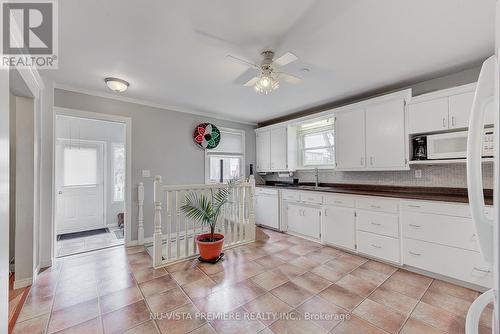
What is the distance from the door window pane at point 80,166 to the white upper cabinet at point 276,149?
3.60 meters

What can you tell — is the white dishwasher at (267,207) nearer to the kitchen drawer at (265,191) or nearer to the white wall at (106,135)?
the kitchen drawer at (265,191)

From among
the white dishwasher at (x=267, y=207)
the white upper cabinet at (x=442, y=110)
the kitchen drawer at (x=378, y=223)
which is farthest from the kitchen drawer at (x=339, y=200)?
the white upper cabinet at (x=442, y=110)

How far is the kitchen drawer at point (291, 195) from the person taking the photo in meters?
3.83

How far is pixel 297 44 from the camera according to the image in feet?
6.74

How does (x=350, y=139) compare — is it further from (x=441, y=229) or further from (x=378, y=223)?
(x=441, y=229)

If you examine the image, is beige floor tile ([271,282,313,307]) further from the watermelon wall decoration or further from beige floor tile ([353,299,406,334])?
the watermelon wall decoration

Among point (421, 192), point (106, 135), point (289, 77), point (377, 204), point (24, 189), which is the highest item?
point (289, 77)

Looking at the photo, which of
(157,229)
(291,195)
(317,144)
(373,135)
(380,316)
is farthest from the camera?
(317,144)

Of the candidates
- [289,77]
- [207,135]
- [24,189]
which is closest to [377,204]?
[289,77]

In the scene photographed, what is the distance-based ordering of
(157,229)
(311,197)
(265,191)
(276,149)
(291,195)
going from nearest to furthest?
(157,229)
(311,197)
(291,195)
(265,191)
(276,149)

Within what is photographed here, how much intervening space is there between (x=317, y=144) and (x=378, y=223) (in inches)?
75.6

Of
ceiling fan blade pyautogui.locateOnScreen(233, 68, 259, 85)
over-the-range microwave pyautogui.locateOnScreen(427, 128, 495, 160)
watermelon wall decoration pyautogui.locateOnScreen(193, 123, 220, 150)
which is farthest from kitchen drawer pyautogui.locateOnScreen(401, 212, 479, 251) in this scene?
watermelon wall decoration pyautogui.locateOnScreen(193, 123, 220, 150)

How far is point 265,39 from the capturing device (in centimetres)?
197

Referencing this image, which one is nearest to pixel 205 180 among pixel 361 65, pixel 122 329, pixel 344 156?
pixel 344 156
